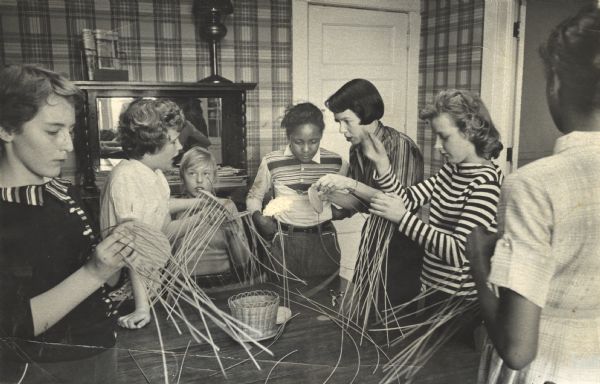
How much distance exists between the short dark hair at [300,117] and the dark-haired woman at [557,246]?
1.20 feet

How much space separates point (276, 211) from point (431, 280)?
12.8 inches

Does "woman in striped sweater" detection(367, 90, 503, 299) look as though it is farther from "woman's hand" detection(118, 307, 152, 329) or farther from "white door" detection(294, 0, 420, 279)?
"woman's hand" detection(118, 307, 152, 329)

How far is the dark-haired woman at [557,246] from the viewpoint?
594mm

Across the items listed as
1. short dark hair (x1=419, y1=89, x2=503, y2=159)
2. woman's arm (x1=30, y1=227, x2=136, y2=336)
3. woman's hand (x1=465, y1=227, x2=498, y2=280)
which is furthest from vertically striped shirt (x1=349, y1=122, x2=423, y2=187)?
woman's arm (x1=30, y1=227, x2=136, y2=336)

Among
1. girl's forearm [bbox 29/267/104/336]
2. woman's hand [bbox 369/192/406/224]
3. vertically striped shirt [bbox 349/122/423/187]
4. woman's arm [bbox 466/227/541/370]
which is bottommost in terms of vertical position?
girl's forearm [bbox 29/267/104/336]

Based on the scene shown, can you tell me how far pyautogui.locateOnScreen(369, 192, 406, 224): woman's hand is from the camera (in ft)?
2.88

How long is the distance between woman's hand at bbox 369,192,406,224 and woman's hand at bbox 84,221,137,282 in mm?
440

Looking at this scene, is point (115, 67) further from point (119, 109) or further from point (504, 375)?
point (504, 375)

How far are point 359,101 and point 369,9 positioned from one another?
0.18 m

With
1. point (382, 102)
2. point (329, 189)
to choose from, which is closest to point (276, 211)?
point (329, 189)

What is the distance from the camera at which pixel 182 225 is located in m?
0.89

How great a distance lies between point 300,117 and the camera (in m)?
0.92

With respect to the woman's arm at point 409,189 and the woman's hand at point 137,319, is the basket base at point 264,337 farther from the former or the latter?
the woman's arm at point 409,189

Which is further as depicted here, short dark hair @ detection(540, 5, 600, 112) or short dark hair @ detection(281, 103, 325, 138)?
short dark hair @ detection(281, 103, 325, 138)
